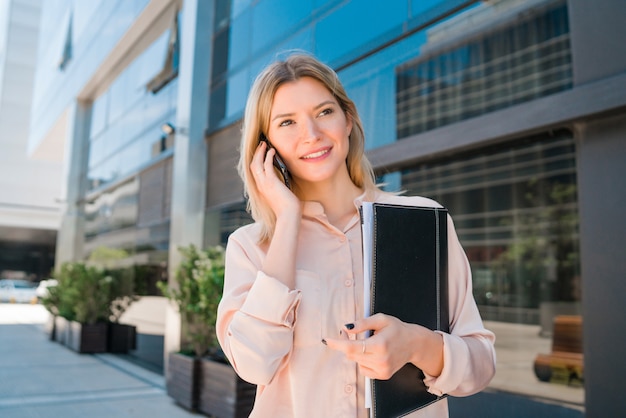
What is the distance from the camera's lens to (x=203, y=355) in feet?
22.9

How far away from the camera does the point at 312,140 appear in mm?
1364

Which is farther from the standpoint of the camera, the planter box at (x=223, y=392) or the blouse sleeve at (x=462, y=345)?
the planter box at (x=223, y=392)

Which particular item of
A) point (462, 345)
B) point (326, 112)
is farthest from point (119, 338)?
point (462, 345)

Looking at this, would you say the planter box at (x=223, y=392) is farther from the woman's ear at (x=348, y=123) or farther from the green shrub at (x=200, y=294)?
the woman's ear at (x=348, y=123)

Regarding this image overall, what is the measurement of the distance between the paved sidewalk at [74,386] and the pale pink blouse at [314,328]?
5.69 metres

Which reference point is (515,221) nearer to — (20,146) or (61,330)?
(61,330)

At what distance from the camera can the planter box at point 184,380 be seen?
655 centimetres

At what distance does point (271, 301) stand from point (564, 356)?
18.1 ft

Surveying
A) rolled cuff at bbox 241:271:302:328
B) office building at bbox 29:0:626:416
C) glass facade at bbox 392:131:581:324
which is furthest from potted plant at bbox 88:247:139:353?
rolled cuff at bbox 241:271:302:328

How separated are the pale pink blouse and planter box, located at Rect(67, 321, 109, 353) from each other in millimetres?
11485

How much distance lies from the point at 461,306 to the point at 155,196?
33.3ft

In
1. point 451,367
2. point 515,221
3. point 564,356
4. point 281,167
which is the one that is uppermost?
point 515,221

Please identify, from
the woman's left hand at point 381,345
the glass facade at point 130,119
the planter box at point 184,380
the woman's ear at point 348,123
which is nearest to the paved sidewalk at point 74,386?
the planter box at point 184,380

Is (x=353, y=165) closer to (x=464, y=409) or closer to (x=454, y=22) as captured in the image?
(x=454, y=22)
